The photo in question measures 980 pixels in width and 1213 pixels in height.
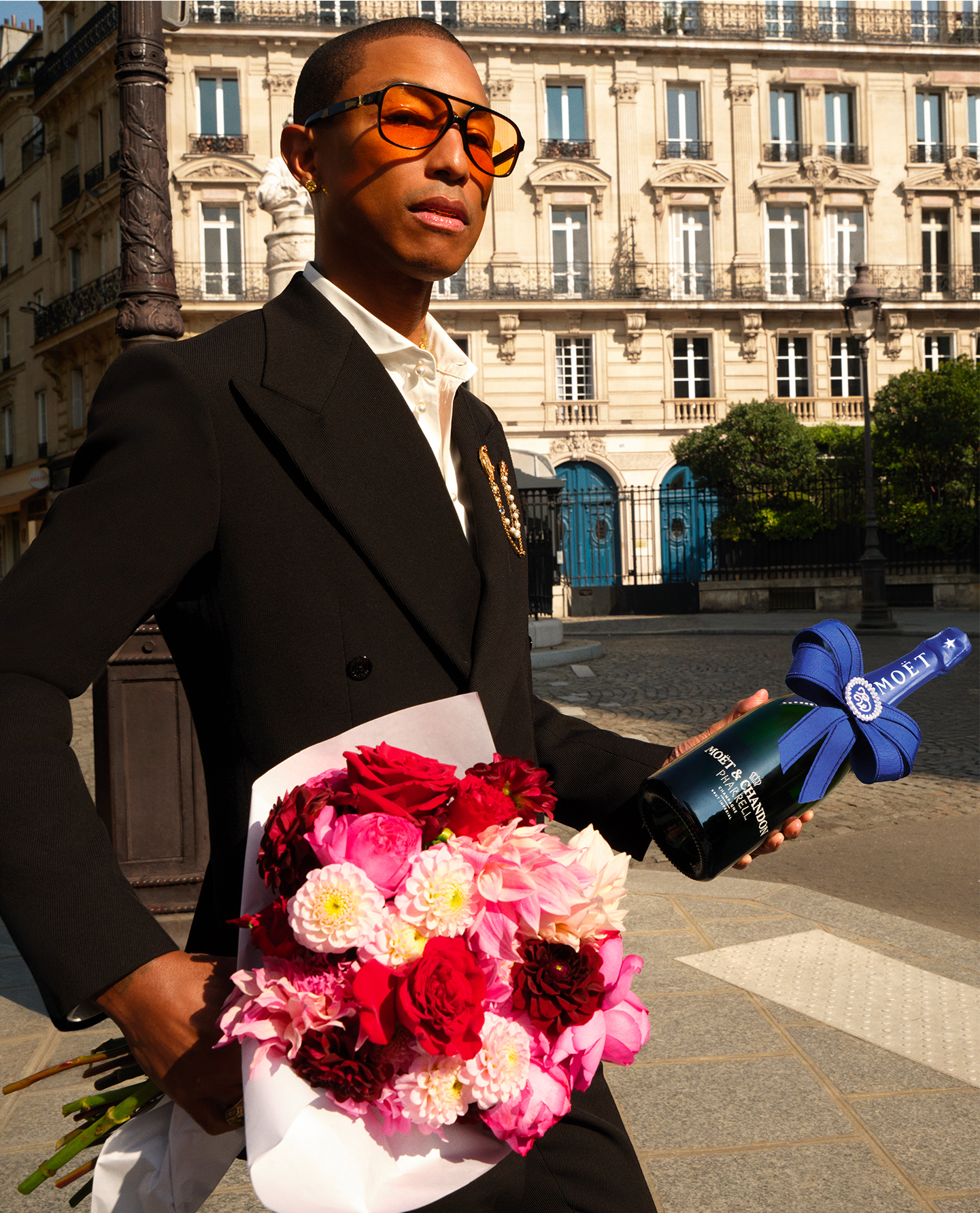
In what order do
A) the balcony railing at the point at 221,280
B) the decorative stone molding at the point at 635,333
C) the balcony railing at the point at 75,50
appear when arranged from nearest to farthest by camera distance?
1. the balcony railing at the point at 221,280
2. the decorative stone molding at the point at 635,333
3. the balcony railing at the point at 75,50

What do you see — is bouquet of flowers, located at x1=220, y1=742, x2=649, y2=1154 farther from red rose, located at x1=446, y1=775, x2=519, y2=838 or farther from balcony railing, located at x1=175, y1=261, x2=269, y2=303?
balcony railing, located at x1=175, y1=261, x2=269, y2=303

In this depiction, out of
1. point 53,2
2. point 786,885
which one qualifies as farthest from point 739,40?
point 786,885

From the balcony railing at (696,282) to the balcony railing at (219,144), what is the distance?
407cm

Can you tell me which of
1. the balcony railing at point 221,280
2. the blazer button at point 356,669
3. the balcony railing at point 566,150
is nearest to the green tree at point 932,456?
the balcony railing at point 566,150

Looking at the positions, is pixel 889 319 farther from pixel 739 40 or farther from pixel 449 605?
pixel 449 605

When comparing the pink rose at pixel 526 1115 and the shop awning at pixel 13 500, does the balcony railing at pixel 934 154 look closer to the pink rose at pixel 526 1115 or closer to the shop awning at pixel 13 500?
the shop awning at pixel 13 500

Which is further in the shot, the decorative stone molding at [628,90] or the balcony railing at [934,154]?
the balcony railing at [934,154]

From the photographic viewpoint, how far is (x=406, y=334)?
1652 mm

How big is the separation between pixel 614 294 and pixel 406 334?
105ft

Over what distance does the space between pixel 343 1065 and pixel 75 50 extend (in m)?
40.5

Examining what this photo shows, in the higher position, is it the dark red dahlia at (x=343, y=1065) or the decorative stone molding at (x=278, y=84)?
the decorative stone molding at (x=278, y=84)

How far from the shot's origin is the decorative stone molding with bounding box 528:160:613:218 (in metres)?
31.9

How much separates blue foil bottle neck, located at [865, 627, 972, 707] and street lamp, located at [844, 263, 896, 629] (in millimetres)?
15850

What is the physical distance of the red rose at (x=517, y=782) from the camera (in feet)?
3.78
